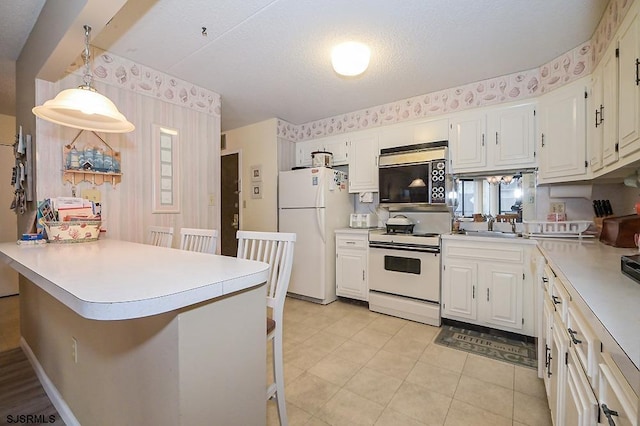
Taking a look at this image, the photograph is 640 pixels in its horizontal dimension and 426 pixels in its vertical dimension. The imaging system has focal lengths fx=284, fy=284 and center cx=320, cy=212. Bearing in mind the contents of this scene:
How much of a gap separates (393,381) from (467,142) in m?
2.29

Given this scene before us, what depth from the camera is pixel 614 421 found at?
24.3 inches

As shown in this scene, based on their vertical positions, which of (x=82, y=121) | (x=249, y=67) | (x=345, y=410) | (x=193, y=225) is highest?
(x=249, y=67)

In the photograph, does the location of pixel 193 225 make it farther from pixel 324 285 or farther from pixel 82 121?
pixel 324 285

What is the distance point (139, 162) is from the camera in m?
2.49

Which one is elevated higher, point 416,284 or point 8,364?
point 416,284

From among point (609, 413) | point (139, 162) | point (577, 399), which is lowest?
point (577, 399)

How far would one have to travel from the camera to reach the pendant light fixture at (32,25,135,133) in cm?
145

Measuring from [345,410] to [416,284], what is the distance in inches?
61.1

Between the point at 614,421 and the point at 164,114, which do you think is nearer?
the point at 614,421

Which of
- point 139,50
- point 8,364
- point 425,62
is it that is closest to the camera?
point 8,364

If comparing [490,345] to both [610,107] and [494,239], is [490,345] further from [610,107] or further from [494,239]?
[610,107]

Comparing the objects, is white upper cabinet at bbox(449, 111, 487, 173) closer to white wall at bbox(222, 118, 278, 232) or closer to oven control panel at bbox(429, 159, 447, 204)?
oven control panel at bbox(429, 159, 447, 204)

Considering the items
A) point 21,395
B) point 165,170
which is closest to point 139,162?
point 165,170

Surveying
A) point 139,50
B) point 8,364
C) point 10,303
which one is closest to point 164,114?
point 139,50
